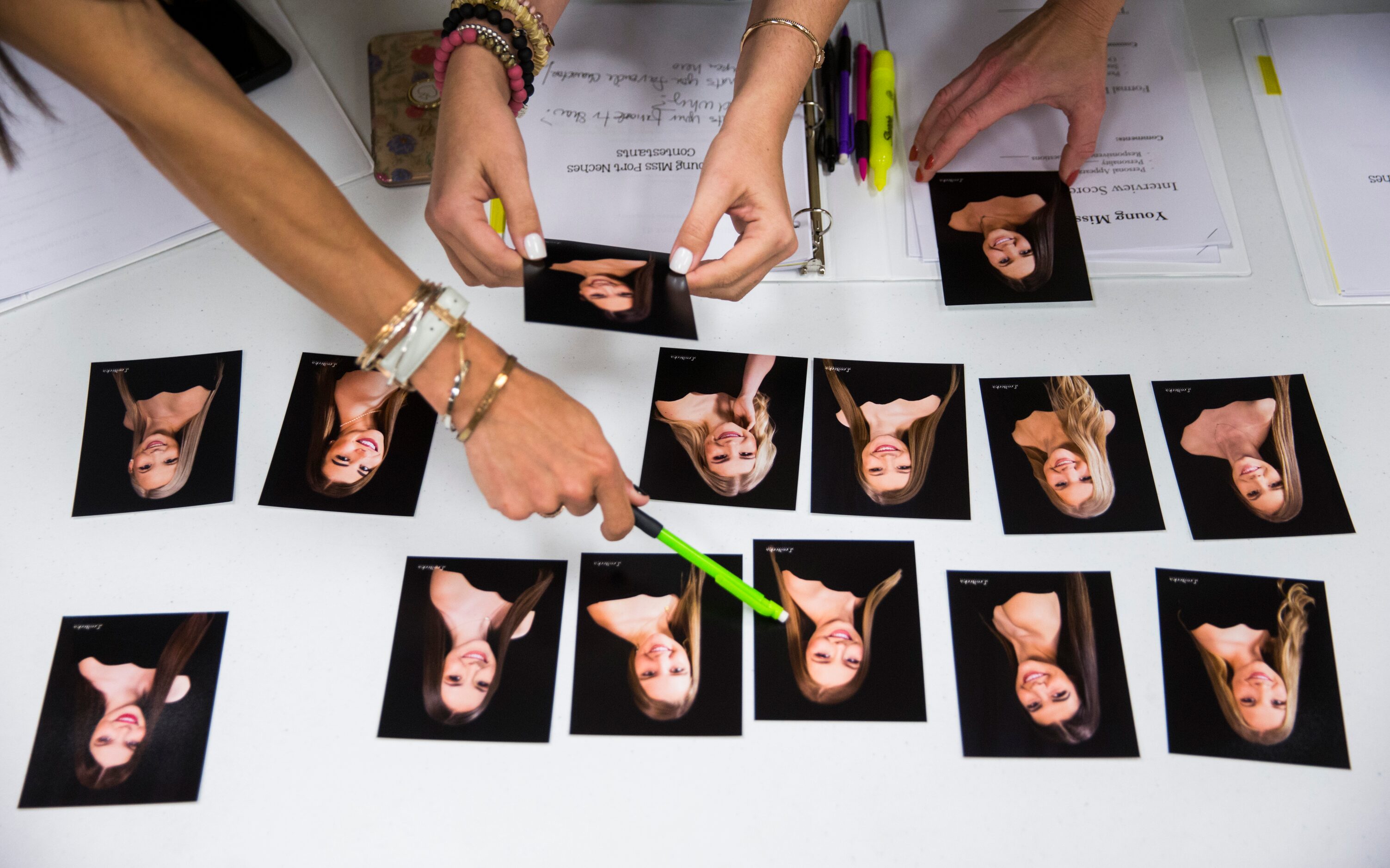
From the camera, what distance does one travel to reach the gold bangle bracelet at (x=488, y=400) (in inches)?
29.3

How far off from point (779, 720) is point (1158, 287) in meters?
0.70

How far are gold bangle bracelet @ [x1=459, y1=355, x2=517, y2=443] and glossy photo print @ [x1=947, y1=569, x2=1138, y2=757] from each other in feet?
1.61

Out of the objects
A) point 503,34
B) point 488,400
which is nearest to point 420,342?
point 488,400

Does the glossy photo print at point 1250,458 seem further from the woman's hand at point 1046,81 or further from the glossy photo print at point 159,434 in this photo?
the glossy photo print at point 159,434

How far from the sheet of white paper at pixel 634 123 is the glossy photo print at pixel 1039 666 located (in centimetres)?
47

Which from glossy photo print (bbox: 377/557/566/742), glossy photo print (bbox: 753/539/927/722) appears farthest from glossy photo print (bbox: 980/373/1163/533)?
glossy photo print (bbox: 377/557/566/742)

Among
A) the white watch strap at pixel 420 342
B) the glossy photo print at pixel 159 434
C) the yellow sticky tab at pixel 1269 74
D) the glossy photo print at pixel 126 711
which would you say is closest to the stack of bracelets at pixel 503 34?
the white watch strap at pixel 420 342

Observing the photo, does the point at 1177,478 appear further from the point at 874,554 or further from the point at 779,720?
the point at 779,720

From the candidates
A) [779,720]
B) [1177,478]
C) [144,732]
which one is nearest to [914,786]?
[779,720]

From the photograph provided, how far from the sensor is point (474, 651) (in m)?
0.81

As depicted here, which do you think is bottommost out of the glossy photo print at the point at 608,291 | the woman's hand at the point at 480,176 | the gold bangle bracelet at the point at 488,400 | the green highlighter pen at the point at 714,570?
the green highlighter pen at the point at 714,570

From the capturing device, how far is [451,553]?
86cm

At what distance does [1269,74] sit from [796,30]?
2.33 ft

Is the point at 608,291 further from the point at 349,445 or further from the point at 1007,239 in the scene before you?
the point at 1007,239
